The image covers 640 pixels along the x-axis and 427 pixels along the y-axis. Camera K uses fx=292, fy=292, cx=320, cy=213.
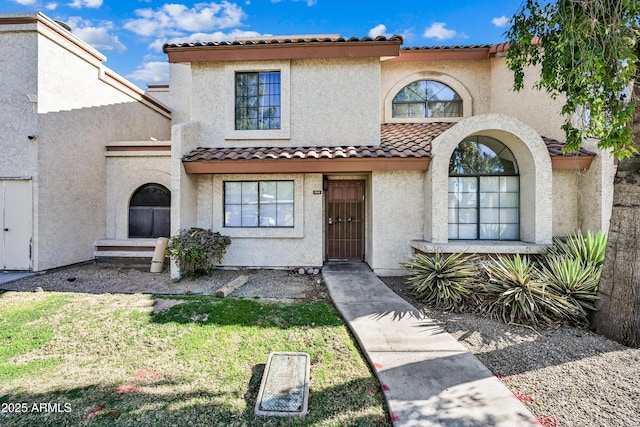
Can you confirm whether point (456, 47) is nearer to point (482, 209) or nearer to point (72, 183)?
point (482, 209)

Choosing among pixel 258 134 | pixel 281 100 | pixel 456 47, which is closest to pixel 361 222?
pixel 258 134

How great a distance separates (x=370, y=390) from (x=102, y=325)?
17.2ft

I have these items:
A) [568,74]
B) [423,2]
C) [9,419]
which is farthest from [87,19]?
[568,74]

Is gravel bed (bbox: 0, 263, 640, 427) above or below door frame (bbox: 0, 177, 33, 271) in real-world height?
below

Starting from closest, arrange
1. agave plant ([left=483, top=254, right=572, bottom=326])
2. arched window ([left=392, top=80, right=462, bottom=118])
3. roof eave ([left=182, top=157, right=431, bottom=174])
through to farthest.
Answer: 1. agave plant ([left=483, top=254, right=572, bottom=326])
2. roof eave ([left=182, top=157, right=431, bottom=174])
3. arched window ([left=392, top=80, right=462, bottom=118])

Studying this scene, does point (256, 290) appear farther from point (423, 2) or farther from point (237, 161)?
point (423, 2)

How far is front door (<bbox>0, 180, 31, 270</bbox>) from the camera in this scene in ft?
31.5

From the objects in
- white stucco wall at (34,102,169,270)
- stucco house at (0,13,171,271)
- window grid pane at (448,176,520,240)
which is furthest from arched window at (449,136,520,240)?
white stucco wall at (34,102,169,270)

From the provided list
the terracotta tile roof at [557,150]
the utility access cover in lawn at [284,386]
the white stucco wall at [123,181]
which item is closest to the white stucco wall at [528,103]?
the terracotta tile roof at [557,150]

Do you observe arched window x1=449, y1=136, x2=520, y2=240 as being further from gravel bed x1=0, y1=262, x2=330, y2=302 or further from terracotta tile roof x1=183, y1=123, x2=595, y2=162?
gravel bed x1=0, y1=262, x2=330, y2=302

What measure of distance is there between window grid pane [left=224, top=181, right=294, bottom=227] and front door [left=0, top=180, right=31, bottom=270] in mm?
6362

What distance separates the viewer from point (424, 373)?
13.4ft

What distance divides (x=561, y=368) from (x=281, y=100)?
9948mm

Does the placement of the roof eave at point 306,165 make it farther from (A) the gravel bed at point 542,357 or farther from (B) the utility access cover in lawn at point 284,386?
(B) the utility access cover in lawn at point 284,386
